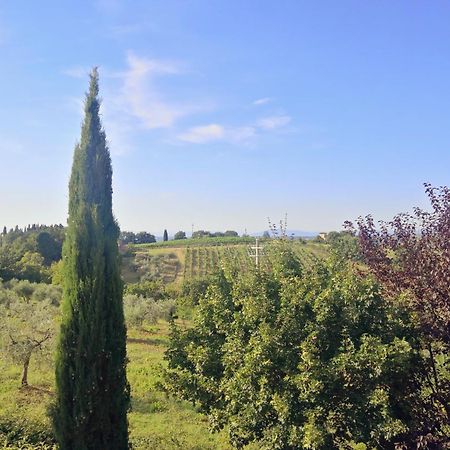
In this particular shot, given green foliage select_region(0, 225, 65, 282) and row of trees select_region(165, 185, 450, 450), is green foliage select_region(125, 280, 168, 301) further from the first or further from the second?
row of trees select_region(165, 185, 450, 450)

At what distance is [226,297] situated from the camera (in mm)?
9148

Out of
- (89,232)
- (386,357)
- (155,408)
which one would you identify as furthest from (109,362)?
(155,408)

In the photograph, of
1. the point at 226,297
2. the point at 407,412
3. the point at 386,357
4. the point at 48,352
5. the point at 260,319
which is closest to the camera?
the point at 386,357

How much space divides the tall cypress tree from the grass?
152 centimetres

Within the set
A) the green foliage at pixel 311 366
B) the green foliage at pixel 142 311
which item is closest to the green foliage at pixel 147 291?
the green foliage at pixel 142 311

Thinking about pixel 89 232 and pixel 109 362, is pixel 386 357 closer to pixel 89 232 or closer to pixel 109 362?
pixel 109 362

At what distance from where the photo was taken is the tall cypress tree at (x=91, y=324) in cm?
809

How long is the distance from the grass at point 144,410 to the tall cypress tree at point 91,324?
152 cm

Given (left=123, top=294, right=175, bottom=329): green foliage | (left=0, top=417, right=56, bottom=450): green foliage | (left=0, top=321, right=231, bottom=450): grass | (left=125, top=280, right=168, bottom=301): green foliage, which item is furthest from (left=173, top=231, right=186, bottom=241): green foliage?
(left=0, top=417, right=56, bottom=450): green foliage

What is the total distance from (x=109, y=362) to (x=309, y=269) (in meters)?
4.42

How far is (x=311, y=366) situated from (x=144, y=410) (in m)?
10.3

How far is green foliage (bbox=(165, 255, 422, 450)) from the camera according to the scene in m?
6.92

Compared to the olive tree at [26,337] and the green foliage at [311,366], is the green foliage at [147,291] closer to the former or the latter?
the olive tree at [26,337]

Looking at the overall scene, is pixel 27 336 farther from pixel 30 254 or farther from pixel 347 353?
pixel 30 254
